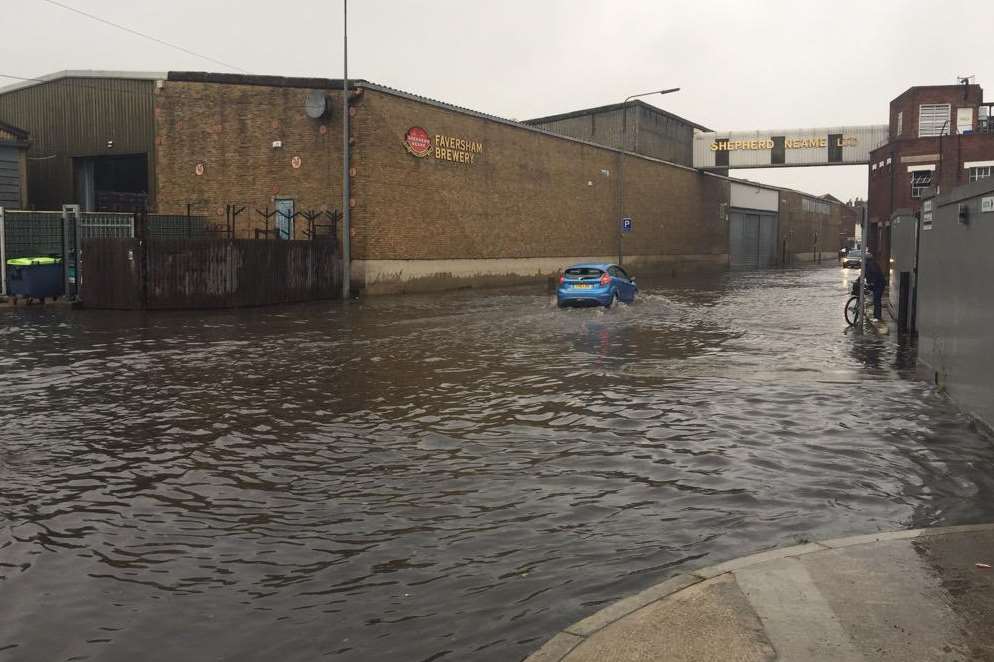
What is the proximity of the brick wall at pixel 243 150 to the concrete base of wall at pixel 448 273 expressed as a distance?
123 inches

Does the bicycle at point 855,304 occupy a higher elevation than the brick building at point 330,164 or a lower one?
lower

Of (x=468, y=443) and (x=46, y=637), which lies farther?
(x=468, y=443)

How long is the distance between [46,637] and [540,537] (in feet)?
9.60

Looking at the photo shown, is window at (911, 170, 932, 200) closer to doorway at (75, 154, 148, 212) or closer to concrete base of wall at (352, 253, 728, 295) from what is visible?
concrete base of wall at (352, 253, 728, 295)

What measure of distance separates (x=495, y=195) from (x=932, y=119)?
1100 inches

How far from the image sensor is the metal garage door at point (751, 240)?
72375mm

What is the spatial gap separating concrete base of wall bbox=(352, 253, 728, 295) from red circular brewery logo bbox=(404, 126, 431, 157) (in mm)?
4557

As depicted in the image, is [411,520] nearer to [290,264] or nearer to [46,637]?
[46,637]

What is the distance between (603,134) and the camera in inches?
2229

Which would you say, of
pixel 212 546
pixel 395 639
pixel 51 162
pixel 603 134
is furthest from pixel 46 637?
pixel 603 134

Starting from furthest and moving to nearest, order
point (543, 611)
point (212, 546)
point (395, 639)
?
1. point (212, 546)
2. point (543, 611)
3. point (395, 639)

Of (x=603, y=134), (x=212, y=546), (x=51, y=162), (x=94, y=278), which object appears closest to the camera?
(x=212, y=546)

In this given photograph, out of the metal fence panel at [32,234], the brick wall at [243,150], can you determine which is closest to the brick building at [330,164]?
the brick wall at [243,150]

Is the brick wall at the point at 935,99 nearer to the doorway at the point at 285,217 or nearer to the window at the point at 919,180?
the window at the point at 919,180
